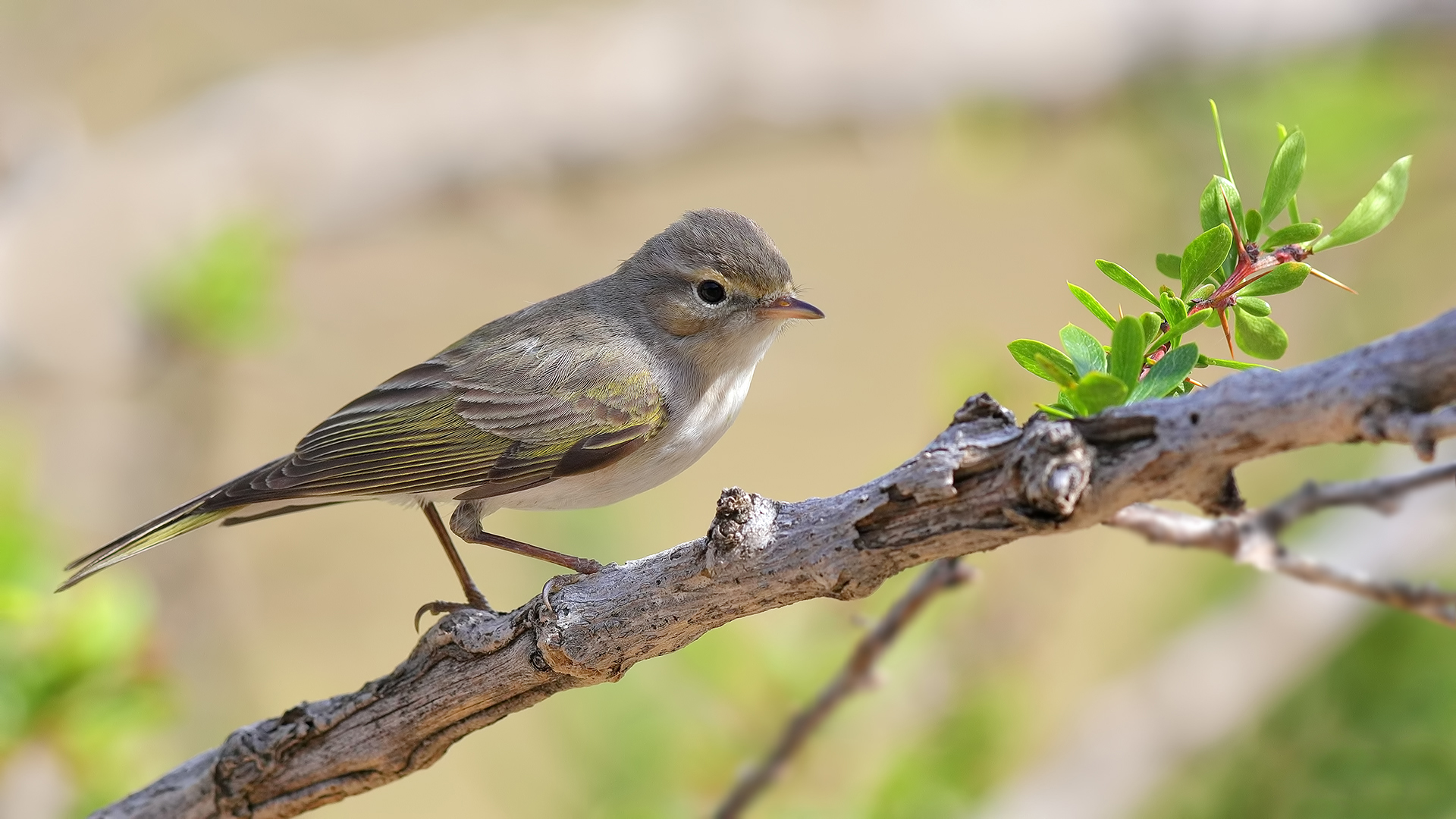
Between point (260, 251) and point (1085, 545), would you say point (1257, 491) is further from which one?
point (260, 251)

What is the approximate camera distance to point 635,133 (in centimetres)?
612

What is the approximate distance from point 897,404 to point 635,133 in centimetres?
283

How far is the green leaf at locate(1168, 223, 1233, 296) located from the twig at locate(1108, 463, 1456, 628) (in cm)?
54

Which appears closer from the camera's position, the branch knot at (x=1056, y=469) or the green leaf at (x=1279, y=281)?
the branch knot at (x=1056, y=469)

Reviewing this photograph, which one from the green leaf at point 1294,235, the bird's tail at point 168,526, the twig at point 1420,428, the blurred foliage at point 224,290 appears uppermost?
the blurred foliage at point 224,290

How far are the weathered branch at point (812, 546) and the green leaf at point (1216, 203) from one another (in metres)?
0.37

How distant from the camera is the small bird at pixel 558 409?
2.83 metres

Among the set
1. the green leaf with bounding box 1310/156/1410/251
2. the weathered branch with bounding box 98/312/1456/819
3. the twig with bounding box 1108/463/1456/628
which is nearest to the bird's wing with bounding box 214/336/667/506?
the weathered branch with bounding box 98/312/1456/819

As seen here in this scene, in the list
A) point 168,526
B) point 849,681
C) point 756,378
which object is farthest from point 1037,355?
point 756,378

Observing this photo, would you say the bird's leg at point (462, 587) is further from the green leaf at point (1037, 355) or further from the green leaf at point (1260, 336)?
the green leaf at point (1260, 336)

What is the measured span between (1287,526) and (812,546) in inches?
44.0

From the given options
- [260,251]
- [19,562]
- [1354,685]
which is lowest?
[1354,685]

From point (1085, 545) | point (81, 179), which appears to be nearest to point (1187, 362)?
point (1085, 545)

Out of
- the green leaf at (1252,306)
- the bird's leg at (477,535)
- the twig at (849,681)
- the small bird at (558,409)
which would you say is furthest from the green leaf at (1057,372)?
the bird's leg at (477,535)
